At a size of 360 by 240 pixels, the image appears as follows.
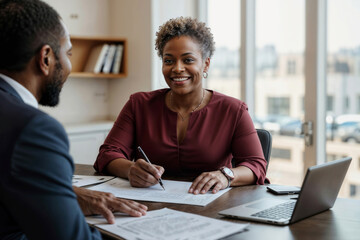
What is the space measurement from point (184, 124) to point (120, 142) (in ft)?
1.02

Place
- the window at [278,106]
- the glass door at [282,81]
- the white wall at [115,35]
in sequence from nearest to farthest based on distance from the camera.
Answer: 1. the glass door at [282,81]
2. the window at [278,106]
3. the white wall at [115,35]

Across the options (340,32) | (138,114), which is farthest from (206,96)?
(340,32)

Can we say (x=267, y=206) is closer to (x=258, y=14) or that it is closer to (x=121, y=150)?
(x=121, y=150)

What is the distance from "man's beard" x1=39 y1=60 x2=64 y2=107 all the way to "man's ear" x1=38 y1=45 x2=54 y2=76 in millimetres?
22

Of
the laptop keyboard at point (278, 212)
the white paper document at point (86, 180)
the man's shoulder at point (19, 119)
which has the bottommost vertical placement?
the white paper document at point (86, 180)

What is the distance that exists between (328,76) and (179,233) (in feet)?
7.26

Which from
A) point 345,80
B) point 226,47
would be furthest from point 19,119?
point 226,47

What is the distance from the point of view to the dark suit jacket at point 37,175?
854mm

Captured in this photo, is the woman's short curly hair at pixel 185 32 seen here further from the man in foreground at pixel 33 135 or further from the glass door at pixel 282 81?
the glass door at pixel 282 81

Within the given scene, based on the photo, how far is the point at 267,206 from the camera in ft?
4.39

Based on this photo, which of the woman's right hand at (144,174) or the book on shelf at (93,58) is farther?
the book on shelf at (93,58)

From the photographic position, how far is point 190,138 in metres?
1.97

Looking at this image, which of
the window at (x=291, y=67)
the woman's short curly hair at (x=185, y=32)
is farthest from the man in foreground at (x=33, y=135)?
the window at (x=291, y=67)

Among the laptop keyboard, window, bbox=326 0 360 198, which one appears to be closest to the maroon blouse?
the laptop keyboard
